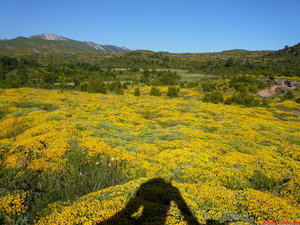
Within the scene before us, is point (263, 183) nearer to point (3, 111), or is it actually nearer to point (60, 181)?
point (60, 181)

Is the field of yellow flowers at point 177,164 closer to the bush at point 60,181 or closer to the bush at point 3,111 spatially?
the bush at point 60,181

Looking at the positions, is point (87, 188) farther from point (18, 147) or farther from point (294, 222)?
point (294, 222)

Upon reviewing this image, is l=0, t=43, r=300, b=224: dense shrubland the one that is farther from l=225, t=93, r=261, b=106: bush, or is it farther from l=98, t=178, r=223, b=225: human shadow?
l=225, t=93, r=261, b=106: bush

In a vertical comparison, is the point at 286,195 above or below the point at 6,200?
below

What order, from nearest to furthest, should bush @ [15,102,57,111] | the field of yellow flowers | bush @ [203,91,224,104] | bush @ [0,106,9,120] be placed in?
the field of yellow flowers < bush @ [0,106,9,120] < bush @ [15,102,57,111] < bush @ [203,91,224,104]

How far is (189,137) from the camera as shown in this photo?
1277 cm

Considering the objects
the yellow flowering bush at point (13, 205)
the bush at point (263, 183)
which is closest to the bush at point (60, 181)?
the yellow flowering bush at point (13, 205)

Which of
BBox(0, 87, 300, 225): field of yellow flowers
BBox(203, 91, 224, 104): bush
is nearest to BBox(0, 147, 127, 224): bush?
BBox(0, 87, 300, 225): field of yellow flowers

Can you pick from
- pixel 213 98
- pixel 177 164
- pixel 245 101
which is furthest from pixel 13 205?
pixel 245 101

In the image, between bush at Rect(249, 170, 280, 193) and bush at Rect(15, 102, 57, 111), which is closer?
bush at Rect(249, 170, 280, 193)

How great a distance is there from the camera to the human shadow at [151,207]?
4.96 metres

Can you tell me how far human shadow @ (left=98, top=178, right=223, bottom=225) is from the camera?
4963 millimetres

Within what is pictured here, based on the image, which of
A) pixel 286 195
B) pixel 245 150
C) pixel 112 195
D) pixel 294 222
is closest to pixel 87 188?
pixel 112 195

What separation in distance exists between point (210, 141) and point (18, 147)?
38.4ft
